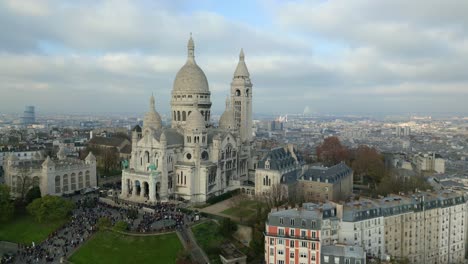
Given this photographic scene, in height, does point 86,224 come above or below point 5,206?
below

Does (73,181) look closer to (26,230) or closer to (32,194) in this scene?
(32,194)

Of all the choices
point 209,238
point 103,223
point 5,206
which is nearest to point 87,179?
point 5,206

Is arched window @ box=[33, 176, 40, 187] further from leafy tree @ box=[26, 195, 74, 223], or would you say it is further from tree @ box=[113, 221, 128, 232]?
tree @ box=[113, 221, 128, 232]

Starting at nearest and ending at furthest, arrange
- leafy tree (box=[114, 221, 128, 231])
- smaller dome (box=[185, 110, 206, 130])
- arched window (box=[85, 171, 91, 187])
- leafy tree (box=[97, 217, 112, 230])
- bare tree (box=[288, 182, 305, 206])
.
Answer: leafy tree (box=[114, 221, 128, 231])
leafy tree (box=[97, 217, 112, 230])
bare tree (box=[288, 182, 305, 206])
smaller dome (box=[185, 110, 206, 130])
arched window (box=[85, 171, 91, 187])

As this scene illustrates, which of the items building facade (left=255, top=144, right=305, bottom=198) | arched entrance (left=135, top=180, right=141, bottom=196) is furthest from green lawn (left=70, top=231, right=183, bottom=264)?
building facade (left=255, top=144, right=305, bottom=198)

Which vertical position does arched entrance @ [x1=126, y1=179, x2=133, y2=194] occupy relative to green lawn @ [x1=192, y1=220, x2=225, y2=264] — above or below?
above

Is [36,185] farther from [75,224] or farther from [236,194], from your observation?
[236,194]

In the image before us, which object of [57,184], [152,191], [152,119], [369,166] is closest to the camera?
[152,191]
